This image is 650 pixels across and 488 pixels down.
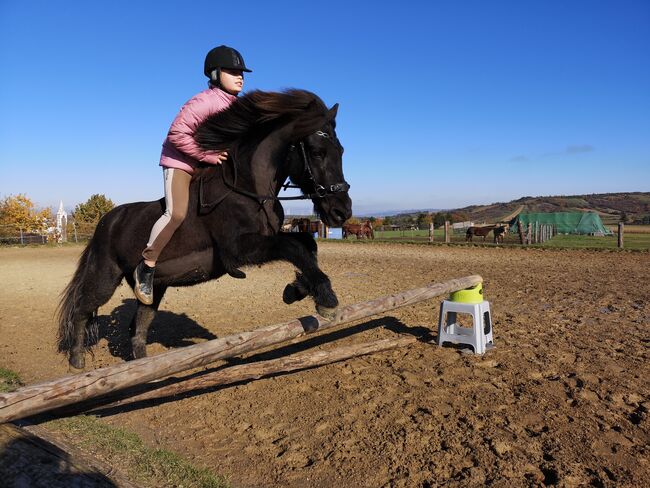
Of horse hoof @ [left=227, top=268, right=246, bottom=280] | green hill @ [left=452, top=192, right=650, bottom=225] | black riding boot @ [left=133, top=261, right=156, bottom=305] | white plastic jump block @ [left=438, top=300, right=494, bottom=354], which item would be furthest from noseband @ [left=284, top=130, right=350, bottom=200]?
green hill @ [left=452, top=192, right=650, bottom=225]

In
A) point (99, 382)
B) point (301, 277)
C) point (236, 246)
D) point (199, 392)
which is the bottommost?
point (199, 392)

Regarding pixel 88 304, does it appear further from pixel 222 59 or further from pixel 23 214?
pixel 23 214

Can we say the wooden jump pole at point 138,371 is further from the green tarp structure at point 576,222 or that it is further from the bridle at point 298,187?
the green tarp structure at point 576,222

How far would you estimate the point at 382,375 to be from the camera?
475cm

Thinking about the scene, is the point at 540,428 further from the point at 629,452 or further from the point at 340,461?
the point at 340,461

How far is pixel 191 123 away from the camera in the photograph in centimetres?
396

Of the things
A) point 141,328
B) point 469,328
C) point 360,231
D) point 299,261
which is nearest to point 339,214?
point 299,261

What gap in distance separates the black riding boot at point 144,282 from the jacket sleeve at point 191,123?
1.12 metres

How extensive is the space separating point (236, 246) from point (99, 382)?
5.18ft

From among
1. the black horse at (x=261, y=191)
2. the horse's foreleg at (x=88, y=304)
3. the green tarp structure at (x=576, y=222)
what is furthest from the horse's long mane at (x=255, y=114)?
the green tarp structure at (x=576, y=222)

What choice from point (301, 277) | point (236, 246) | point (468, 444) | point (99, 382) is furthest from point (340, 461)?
point (236, 246)

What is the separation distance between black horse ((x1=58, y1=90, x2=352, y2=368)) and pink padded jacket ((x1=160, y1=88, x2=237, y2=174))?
0.24 feet

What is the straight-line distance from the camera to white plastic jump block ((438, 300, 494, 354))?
17.5 feet

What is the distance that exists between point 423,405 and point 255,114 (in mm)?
2859
